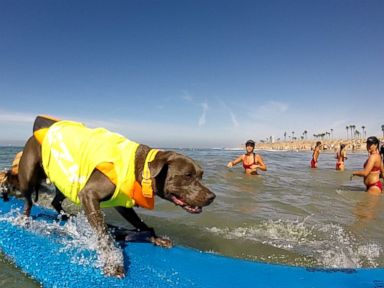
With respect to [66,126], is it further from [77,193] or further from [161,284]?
[161,284]

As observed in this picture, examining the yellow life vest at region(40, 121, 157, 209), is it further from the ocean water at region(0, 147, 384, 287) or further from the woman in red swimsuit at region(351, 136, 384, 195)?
the woman in red swimsuit at region(351, 136, 384, 195)

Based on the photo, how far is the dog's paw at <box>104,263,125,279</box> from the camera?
10.0 feet

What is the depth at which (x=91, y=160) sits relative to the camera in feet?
11.8

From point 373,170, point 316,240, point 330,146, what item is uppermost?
Answer: point 330,146

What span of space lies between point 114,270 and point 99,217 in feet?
1.67

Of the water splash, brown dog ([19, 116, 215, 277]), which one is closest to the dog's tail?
the water splash

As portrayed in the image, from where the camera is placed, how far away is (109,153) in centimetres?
353

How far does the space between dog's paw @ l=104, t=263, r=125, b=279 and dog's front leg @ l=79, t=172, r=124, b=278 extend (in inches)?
0.4

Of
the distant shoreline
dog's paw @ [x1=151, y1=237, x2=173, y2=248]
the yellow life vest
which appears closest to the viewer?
the yellow life vest

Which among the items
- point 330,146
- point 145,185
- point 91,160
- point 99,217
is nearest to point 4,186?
point 91,160

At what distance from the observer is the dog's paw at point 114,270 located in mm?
3059

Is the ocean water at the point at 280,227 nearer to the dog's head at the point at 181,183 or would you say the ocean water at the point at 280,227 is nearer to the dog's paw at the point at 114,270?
the dog's paw at the point at 114,270

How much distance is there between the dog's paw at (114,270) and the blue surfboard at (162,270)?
0.15 feet

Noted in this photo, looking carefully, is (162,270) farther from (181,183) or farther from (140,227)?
(140,227)
